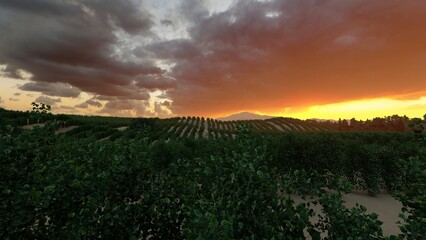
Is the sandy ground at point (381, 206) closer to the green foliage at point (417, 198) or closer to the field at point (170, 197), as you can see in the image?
the green foliage at point (417, 198)

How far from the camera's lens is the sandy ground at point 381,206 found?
12.8 meters

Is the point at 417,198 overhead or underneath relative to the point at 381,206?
overhead

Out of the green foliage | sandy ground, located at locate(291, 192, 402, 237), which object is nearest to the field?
the green foliage

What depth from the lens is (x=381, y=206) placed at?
A: 15719 millimetres

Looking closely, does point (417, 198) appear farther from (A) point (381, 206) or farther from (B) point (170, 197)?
(A) point (381, 206)

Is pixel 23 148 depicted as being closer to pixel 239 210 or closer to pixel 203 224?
pixel 203 224

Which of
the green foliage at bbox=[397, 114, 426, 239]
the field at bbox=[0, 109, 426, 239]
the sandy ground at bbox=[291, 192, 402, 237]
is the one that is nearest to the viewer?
the field at bbox=[0, 109, 426, 239]

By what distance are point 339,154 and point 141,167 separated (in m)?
A: 17.0

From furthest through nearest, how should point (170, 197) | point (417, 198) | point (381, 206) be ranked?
point (381, 206)
point (170, 197)
point (417, 198)

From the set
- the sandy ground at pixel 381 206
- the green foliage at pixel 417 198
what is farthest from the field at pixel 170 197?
the sandy ground at pixel 381 206

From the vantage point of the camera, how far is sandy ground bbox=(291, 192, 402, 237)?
42.1 feet

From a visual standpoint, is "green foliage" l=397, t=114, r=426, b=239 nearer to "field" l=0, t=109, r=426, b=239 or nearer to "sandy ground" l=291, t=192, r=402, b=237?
"field" l=0, t=109, r=426, b=239

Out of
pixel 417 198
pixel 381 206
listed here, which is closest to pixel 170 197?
pixel 417 198

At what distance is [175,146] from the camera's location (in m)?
19.9
